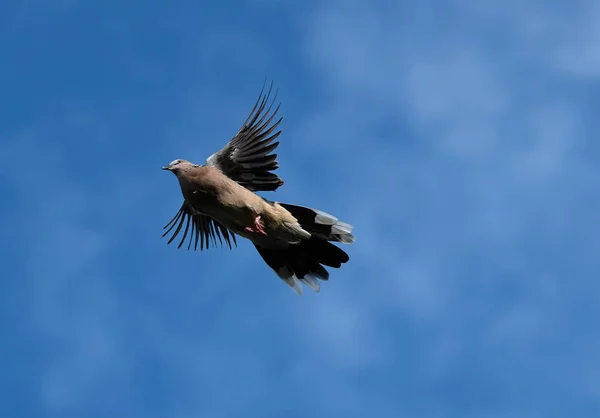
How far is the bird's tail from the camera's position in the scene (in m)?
11.8

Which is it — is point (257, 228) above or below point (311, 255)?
below

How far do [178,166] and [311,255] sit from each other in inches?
86.8

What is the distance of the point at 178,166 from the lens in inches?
452

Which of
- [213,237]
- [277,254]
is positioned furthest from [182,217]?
[277,254]

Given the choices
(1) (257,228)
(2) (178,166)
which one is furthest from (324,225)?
(2) (178,166)

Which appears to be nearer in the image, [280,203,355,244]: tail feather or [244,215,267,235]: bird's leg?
[244,215,267,235]: bird's leg

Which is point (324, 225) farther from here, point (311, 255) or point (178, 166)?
point (178, 166)

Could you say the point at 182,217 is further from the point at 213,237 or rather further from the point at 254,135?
the point at 254,135

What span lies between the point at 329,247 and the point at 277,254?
75cm

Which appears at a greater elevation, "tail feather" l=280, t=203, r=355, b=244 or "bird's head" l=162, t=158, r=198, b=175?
"tail feather" l=280, t=203, r=355, b=244

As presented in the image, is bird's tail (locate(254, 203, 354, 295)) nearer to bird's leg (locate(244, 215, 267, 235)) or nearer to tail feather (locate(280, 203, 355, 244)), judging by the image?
tail feather (locate(280, 203, 355, 244))

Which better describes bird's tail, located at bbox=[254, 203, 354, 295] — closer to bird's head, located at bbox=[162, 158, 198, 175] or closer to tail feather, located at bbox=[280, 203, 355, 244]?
tail feather, located at bbox=[280, 203, 355, 244]

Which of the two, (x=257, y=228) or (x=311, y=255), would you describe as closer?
(x=257, y=228)

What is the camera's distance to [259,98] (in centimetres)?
1145
